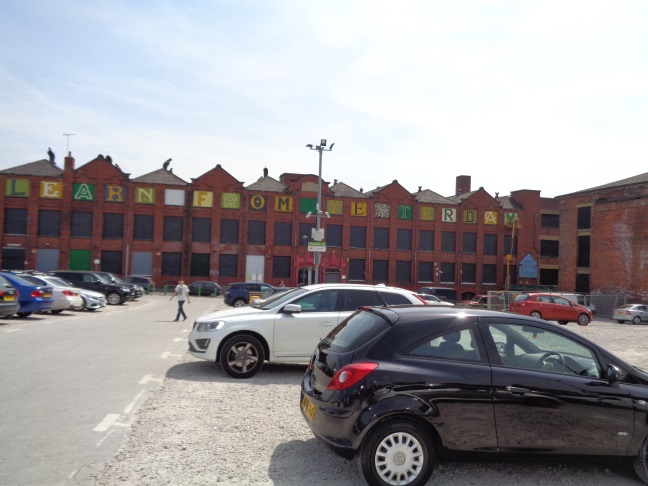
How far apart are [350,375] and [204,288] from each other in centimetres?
4570

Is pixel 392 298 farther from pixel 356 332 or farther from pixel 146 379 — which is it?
pixel 356 332

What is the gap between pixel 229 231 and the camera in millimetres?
55000

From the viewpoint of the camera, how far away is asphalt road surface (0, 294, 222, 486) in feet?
16.7

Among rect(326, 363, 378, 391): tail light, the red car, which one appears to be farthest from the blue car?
the red car

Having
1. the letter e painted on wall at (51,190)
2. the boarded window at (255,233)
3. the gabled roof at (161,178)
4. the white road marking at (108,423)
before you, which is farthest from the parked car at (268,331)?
the letter e painted on wall at (51,190)

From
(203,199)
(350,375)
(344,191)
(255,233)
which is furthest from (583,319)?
(203,199)

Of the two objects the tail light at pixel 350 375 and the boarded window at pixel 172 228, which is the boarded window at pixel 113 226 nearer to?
the boarded window at pixel 172 228

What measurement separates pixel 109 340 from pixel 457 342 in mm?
10811

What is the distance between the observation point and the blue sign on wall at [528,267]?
6003 centimetres

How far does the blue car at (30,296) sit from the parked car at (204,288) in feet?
101

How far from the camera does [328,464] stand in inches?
208

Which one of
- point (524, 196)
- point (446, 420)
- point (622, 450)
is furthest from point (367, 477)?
point (524, 196)

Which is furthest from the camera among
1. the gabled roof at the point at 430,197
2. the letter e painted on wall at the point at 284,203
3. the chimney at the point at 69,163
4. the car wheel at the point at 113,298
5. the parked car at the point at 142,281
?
the gabled roof at the point at 430,197

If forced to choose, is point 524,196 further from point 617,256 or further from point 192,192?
point 192,192
